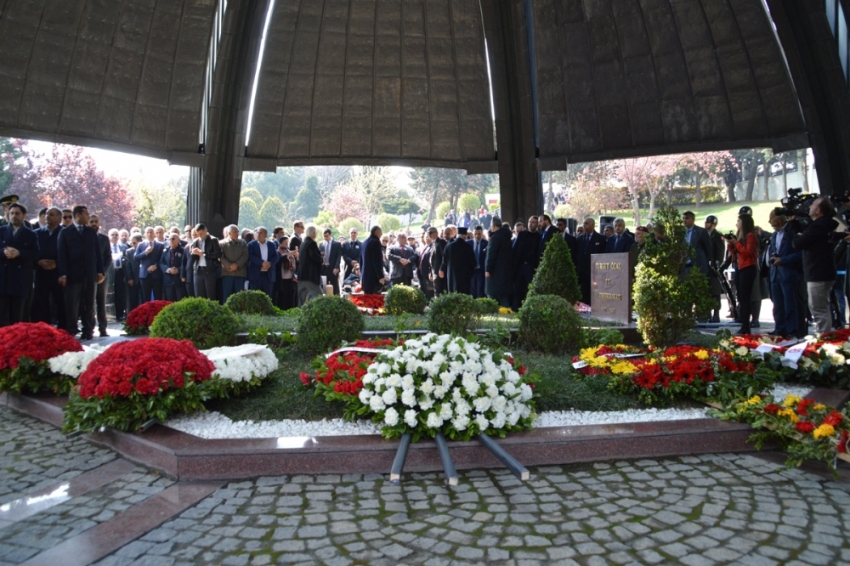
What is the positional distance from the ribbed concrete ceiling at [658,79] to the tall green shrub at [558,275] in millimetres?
6878

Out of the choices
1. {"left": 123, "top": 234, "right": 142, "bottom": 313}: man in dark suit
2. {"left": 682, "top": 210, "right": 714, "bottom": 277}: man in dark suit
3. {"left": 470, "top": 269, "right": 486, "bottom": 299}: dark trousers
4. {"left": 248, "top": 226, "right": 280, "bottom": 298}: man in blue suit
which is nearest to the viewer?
{"left": 682, "top": 210, "right": 714, "bottom": 277}: man in dark suit

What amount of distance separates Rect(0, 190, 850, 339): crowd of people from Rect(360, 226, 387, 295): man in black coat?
2 cm

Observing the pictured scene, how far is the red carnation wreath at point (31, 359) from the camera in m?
6.04

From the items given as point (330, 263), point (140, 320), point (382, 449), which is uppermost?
point (330, 263)

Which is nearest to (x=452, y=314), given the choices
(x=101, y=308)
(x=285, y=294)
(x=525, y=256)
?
(x=525, y=256)

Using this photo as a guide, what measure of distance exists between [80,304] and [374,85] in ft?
31.5

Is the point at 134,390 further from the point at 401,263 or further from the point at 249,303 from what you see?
the point at 401,263

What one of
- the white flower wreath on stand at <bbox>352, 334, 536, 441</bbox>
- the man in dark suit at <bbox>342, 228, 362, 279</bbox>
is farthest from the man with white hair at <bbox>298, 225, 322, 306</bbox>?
the white flower wreath on stand at <bbox>352, 334, 536, 441</bbox>

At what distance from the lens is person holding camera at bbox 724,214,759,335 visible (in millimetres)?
10219

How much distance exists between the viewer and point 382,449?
4.22 metres

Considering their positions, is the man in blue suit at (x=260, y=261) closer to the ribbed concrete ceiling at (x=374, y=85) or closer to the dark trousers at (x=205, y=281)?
the dark trousers at (x=205, y=281)

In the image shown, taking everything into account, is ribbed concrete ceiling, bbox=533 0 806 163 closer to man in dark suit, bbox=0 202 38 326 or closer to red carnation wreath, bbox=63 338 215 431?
man in dark suit, bbox=0 202 38 326

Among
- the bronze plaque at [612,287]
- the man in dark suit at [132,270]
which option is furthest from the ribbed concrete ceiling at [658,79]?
the man in dark suit at [132,270]

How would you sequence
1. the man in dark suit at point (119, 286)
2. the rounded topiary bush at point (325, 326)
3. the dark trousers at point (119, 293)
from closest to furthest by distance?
the rounded topiary bush at point (325, 326), the man in dark suit at point (119, 286), the dark trousers at point (119, 293)
